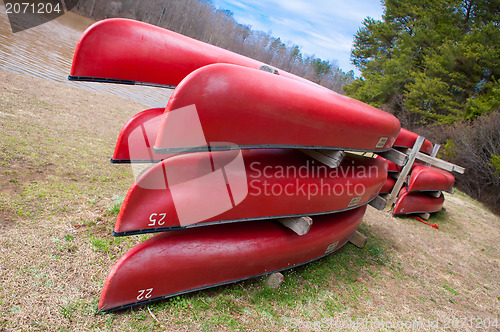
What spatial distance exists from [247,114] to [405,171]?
5.15 meters

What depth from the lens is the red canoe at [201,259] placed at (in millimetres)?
2125

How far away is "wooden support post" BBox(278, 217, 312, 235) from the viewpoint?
2.88 meters

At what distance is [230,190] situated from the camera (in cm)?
245

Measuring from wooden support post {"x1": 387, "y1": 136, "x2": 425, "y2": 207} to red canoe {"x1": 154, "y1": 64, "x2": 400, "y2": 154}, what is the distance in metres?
3.70

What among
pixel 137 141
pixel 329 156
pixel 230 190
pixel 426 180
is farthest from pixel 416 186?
pixel 137 141

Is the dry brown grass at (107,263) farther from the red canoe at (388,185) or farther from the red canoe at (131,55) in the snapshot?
the red canoe at (131,55)

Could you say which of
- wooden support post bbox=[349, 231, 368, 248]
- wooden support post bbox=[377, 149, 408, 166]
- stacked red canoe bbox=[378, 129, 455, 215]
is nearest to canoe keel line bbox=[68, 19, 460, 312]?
wooden support post bbox=[349, 231, 368, 248]

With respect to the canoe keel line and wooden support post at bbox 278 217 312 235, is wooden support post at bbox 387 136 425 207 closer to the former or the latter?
the canoe keel line

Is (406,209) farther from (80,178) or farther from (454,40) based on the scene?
(454,40)

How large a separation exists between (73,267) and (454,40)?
18.7m

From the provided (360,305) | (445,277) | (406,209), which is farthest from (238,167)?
(406,209)

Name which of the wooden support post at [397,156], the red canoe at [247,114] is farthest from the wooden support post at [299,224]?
the wooden support post at [397,156]

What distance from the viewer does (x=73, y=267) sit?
7.79 feet

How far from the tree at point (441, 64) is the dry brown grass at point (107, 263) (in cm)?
1040
